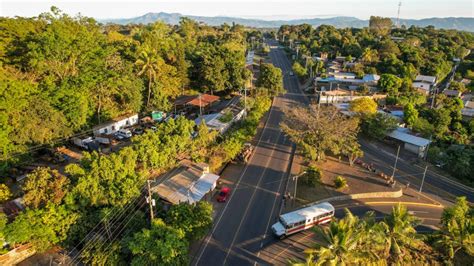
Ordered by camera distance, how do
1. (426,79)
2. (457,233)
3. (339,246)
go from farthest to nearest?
(426,79)
(457,233)
(339,246)

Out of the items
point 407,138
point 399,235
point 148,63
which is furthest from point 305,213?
point 148,63

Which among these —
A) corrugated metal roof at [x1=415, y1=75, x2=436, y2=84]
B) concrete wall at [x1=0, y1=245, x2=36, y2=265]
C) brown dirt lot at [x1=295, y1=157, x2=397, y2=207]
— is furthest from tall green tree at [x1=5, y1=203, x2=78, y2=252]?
corrugated metal roof at [x1=415, y1=75, x2=436, y2=84]

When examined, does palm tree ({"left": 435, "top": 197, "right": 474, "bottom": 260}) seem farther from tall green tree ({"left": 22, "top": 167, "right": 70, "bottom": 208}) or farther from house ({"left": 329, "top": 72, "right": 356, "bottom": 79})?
house ({"left": 329, "top": 72, "right": 356, "bottom": 79})

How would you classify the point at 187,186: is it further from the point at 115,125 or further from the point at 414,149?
the point at 414,149

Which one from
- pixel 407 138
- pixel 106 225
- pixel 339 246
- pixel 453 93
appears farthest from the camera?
pixel 453 93

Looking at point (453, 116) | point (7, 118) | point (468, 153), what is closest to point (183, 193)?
point (7, 118)

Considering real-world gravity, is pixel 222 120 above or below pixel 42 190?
below
